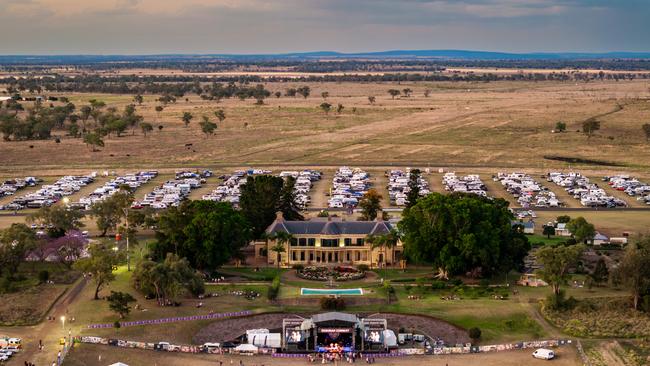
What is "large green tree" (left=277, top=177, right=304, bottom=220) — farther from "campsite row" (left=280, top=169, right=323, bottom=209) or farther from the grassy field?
the grassy field

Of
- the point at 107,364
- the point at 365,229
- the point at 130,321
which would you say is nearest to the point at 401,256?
the point at 365,229

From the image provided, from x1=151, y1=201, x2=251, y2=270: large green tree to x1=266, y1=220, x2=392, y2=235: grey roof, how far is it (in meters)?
4.39

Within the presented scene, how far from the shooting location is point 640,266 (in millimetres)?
69938

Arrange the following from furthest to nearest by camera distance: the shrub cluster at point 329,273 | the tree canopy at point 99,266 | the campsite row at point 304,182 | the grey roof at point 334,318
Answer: the campsite row at point 304,182 → the shrub cluster at point 329,273 → the tree canopy at point 99,266 → the grey roof at point 334,318

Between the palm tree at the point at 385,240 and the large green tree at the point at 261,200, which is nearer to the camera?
the palm tree at the point at 385,240

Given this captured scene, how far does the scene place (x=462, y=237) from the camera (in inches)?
3063

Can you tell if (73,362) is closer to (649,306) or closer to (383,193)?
(649,306)

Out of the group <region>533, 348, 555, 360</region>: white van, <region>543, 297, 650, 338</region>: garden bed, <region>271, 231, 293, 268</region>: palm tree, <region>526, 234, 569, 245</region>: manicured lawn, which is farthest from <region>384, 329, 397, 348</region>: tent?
<region>526, 234, 569, 245</region>: manicured lawn

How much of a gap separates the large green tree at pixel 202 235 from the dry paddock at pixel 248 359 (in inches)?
742

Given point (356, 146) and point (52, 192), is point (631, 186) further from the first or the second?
point (52, 192)

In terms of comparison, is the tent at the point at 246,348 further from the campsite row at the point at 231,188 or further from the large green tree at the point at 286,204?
the campsite row at the point at 231,188

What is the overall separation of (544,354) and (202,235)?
114 ft

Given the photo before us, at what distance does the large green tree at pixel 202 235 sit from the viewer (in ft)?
261

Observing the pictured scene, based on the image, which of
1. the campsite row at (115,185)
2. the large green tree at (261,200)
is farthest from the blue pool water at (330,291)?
the campsite row at (115,185)
